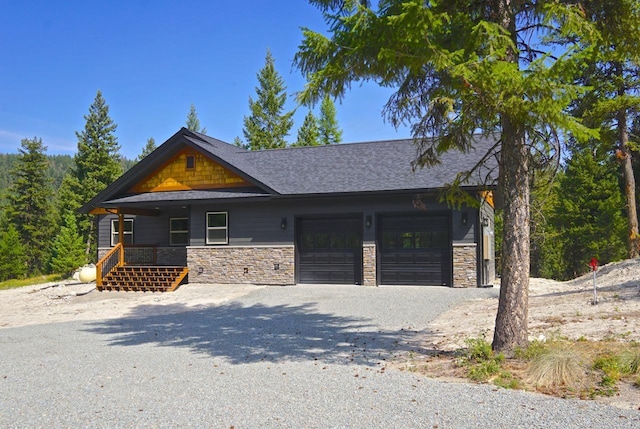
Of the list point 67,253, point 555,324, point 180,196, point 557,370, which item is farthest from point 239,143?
point 557,370

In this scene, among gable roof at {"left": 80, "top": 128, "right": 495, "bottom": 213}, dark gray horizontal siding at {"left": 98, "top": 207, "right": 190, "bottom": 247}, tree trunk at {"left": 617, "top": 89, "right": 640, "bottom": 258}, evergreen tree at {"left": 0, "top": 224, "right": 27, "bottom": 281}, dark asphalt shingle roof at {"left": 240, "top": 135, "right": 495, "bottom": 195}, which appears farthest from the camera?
evergreen tree at {"left": 0, "top": 224, "right": 27, "bottom": 281}

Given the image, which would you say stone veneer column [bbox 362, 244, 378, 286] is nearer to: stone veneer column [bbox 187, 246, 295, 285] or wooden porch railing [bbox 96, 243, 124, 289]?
stone veneer column [bbox 187, 246, 295, 285]

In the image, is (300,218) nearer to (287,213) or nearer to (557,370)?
(287,213)

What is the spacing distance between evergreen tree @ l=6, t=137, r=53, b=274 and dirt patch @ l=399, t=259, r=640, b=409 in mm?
40416

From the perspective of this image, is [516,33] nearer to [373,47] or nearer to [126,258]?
[373,47]

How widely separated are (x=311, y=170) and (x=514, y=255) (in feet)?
42.5

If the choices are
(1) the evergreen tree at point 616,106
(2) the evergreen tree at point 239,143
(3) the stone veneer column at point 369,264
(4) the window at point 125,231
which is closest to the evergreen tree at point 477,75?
(1) the evergreen tree at point 616,106

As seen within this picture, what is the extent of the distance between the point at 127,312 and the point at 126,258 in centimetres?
770

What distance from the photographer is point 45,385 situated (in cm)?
600

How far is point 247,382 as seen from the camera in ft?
19.4

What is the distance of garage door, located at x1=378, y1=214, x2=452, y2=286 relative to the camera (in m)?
15.7

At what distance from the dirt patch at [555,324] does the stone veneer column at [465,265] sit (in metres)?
2.94

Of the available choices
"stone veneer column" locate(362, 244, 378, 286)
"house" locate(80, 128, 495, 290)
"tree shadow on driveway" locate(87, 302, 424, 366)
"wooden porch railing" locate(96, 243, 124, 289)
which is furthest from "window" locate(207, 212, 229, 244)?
"tree shadow on driveway" locate(87, 302, 424, 366)

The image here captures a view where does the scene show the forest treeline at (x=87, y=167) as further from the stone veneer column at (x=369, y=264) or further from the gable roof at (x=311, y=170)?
the stone veneer column at (x=369, y=264)
